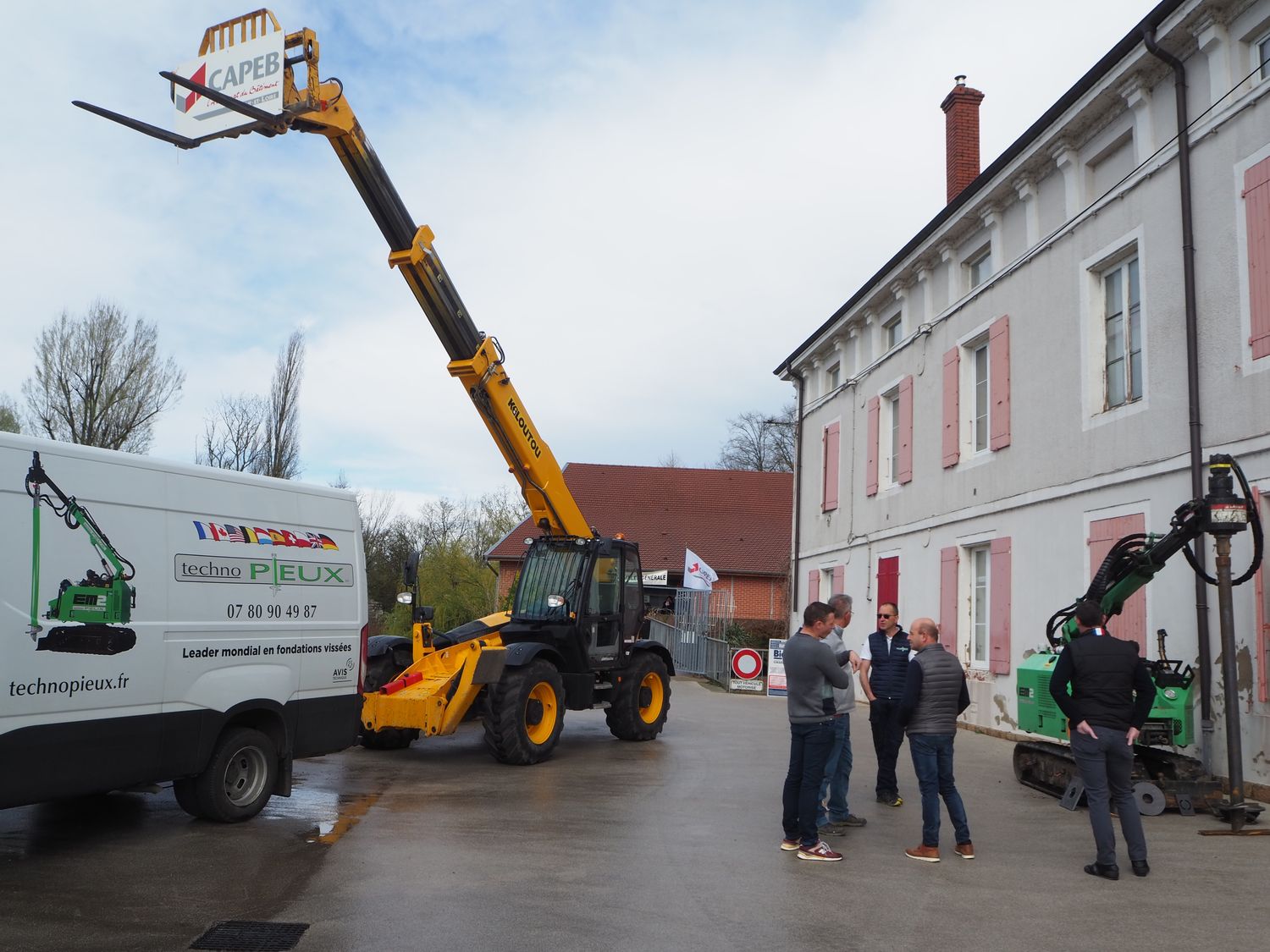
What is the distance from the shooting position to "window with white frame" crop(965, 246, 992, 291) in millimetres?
16875

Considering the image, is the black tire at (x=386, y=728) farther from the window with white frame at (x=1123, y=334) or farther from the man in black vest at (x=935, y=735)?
the window with white frame at (x=1123, y=334)

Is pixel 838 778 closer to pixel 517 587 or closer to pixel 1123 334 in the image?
pixel 517 587

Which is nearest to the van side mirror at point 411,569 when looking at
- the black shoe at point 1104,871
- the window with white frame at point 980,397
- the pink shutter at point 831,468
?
the black shoe at point 1104,871

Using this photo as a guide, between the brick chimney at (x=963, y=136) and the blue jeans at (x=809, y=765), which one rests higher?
the brick chimney at (x=963, y=136)

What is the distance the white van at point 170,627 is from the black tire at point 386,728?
3057mm

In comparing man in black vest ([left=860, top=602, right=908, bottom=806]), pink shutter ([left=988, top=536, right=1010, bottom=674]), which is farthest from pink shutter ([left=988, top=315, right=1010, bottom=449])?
man in black vest ([left=860, top=602, right=908, bottom=806])

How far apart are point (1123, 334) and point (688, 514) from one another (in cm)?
2942

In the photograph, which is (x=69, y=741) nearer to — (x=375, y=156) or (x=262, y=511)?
(x=262, y=511)

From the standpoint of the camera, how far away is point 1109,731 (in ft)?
23.6

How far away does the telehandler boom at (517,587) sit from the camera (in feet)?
33.0

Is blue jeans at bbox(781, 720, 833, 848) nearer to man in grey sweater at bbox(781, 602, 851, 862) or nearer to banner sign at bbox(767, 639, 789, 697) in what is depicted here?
man in grey sweater at bbox(781, 602, 851, 862)

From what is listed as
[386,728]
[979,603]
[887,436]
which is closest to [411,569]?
[386,728]

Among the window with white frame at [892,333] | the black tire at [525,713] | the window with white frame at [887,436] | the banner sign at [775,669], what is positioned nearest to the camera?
the black tire at [525,713]

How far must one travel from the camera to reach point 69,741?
668 centimetres
